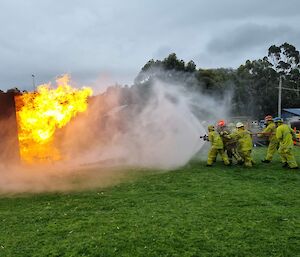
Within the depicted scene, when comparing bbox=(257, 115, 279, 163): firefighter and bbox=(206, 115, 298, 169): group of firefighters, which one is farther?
bbox=(257, 115, 279, 163): firefighter

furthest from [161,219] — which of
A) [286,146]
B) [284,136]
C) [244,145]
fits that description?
[284,136]

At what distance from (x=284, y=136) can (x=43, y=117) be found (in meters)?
8.63

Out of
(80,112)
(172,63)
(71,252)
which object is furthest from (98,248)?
(172,63)

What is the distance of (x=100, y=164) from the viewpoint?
14.3 metres

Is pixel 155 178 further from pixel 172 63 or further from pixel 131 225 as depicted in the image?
pixel 172 63

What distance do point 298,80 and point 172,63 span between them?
1234 inches

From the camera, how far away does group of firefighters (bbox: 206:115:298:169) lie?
12.1 metres

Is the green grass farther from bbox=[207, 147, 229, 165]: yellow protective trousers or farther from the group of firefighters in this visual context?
bbox=[207, 147, 229, 165]: yellow protective trousers

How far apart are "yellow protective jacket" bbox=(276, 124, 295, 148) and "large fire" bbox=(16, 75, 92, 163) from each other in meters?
7.66

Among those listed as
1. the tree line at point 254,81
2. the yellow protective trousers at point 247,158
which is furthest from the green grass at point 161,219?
the tree line at point 254,81

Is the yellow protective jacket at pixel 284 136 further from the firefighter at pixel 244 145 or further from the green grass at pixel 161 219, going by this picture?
the green grass at pixel 161 219

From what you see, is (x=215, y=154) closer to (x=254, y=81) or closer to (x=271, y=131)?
(x=271, y=131)

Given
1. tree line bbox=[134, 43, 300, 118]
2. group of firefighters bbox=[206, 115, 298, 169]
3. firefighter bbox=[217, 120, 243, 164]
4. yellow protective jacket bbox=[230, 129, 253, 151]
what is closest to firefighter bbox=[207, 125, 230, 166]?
group of firefighters bbox=[206, 115, 298, 169]

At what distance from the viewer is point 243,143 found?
1245 centimetres
